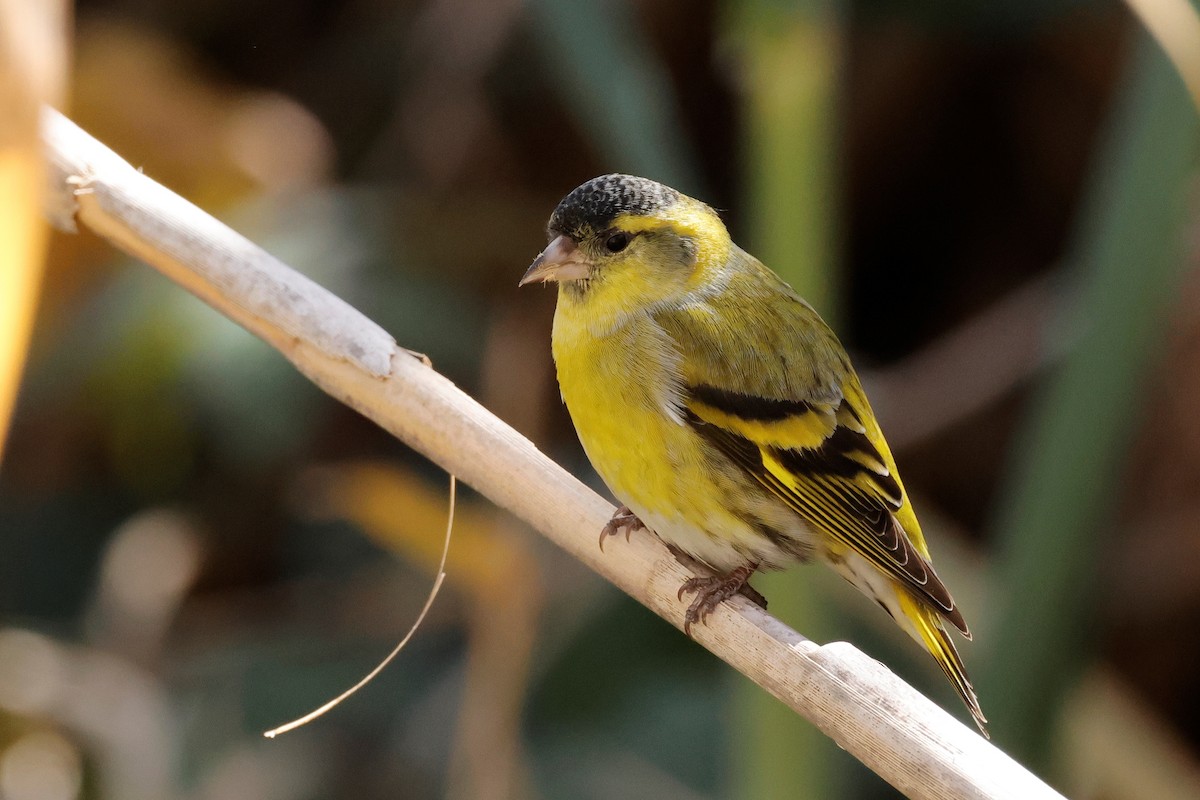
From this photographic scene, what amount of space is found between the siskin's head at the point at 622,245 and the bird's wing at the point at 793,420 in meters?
0.07

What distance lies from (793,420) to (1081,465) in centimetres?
51

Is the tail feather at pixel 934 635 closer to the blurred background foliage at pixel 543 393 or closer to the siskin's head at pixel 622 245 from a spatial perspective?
the blurred background foliage at pixel 543 393

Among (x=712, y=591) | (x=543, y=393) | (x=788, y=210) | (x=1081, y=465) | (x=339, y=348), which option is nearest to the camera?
(x=339, y=348)

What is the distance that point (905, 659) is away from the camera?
288 centimetres

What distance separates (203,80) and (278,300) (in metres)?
2.28

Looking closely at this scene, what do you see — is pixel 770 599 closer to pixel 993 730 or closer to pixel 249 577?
pixel 993 730

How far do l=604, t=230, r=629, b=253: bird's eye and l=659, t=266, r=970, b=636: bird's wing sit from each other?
0.12 meters

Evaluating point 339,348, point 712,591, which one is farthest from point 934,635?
point 339,348

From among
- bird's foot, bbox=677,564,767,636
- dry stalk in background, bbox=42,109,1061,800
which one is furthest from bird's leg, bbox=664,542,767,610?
dry stalk in background, bbox=42,109,1061,800

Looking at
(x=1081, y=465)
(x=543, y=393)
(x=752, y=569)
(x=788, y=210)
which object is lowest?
(x=543, y=393)

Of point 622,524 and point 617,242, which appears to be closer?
point 622,524

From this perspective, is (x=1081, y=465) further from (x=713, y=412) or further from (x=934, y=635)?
(x=713, y=412)

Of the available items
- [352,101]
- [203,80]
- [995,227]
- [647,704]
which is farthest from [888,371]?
[203,80]

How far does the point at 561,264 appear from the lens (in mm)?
2002
